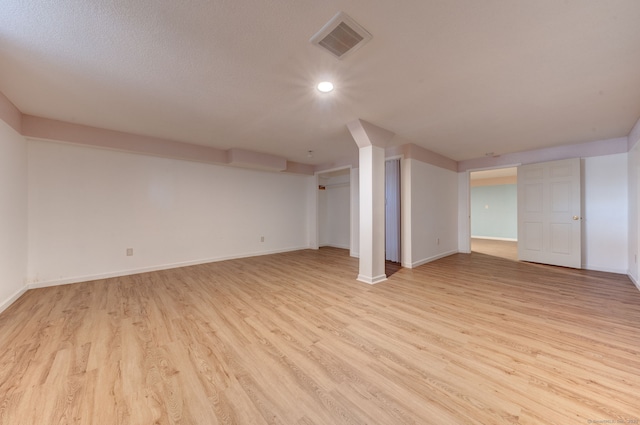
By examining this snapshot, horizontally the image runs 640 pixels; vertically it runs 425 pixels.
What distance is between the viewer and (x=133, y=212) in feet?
13.3

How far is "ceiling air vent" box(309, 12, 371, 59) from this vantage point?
155 cm

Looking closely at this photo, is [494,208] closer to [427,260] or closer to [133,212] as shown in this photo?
[427,260]

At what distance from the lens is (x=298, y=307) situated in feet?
8.65

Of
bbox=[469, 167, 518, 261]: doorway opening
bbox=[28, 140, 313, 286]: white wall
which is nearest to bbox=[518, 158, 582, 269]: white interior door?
bbox=[469, 167, 518, 261]: doorway opening

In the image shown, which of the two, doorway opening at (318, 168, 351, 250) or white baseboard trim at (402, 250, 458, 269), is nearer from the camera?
white baseboard trim at (402, 250, 458, 269)

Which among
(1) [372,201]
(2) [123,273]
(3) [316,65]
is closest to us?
(3) [316,65]

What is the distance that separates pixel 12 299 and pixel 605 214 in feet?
29.2

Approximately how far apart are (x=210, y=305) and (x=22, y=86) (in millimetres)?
3001

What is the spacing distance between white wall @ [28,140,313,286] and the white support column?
122 inches

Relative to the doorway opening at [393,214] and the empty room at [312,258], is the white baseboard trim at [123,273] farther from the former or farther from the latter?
the doorway opening at [393,214]

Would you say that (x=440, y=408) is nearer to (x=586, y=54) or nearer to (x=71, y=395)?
(x=71, y=395)

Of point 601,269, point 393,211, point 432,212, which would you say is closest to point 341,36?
point 393,211

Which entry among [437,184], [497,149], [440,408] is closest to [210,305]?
[440,408]

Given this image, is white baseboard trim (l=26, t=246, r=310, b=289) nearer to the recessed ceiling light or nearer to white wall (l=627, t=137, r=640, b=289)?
the recessed ceiling light
